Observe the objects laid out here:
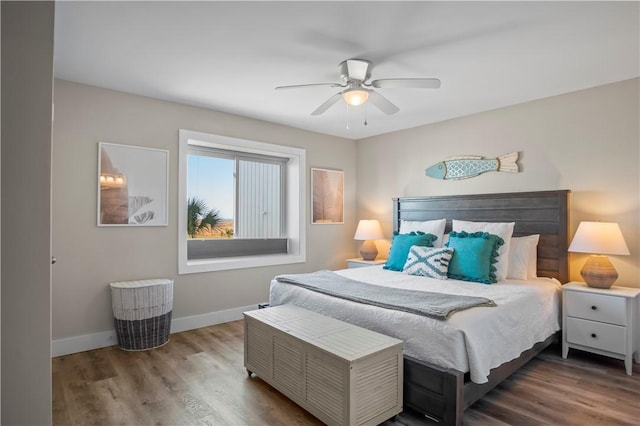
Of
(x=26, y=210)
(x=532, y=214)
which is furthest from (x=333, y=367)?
(x=532, y=214)

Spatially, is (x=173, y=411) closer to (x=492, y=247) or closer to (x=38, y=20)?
(x=38, y=20)

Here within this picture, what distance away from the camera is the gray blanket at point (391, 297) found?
229 centimetres

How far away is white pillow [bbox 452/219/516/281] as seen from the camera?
3.41 m

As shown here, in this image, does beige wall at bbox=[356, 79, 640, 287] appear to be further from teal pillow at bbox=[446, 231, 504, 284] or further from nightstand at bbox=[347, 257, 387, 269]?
nightstand at bbox=[347, 257, 387, 269]

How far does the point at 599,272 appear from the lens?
3.06 metres

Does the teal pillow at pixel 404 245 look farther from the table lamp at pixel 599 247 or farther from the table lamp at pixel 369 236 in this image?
the table lamp at pixel 599 247

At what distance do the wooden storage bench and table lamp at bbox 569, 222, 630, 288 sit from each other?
2.08 m

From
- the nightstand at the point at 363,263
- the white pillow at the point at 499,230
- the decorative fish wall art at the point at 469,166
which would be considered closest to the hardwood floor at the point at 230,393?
the white pillow at the point at 499,230

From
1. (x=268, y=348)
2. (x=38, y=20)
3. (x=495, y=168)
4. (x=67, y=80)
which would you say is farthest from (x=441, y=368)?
(x=67, y=80)

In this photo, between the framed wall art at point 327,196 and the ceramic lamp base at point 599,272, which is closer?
the ceramic lamp base at point 599,272

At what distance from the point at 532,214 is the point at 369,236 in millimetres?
2038

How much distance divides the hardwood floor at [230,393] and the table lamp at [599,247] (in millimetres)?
725

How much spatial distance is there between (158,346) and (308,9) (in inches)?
125

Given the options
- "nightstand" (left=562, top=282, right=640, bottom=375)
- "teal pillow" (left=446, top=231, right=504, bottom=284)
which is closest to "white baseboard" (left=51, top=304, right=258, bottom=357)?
"teal pillow" (left=446, top=231, right=504, bottom=284)
